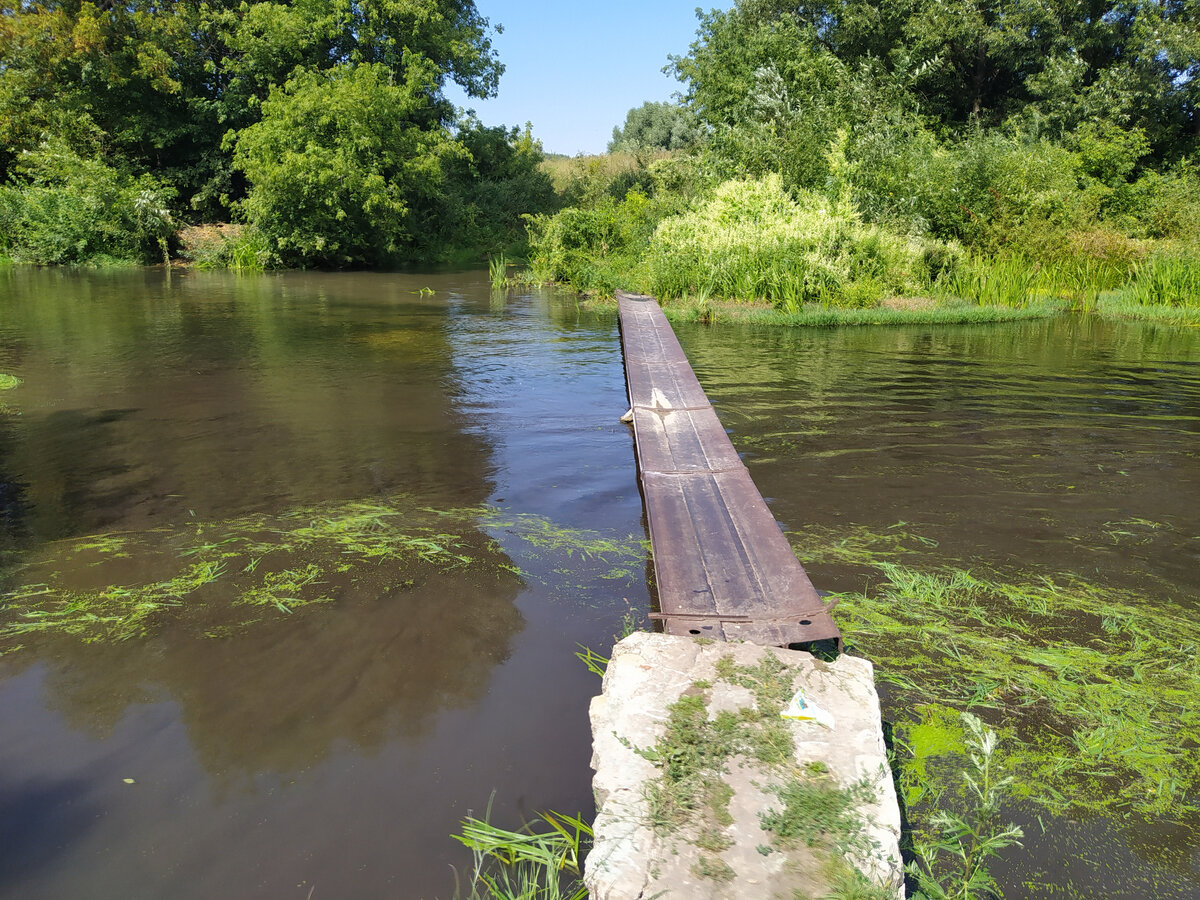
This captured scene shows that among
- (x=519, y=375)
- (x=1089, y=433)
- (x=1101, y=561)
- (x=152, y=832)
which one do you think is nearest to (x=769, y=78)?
(x=519, y=375)

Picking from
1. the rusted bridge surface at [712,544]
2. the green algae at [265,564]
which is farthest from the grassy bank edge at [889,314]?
the green algae at [265,564]

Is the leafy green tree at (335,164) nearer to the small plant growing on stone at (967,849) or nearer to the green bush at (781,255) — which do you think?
the green bush at (781,255)

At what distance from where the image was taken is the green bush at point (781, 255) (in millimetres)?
12844

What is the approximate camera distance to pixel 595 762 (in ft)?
7.15

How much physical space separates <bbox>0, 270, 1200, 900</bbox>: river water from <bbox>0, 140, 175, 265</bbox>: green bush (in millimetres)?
14254


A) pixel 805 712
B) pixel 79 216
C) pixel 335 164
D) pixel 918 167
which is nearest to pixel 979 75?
pixel 918 167

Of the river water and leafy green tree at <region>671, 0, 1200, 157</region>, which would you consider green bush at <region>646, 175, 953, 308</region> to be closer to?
the river water

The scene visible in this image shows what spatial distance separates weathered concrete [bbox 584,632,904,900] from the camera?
181 centimetres

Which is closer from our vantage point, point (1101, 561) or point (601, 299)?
point (1101, 561)

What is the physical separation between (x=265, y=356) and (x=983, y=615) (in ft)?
27.4

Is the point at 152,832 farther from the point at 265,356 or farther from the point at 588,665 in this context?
the point at 265,356

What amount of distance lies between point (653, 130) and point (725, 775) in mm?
42598

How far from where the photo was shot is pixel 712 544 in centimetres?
358

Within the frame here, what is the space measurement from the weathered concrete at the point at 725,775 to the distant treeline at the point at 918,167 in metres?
10.9
